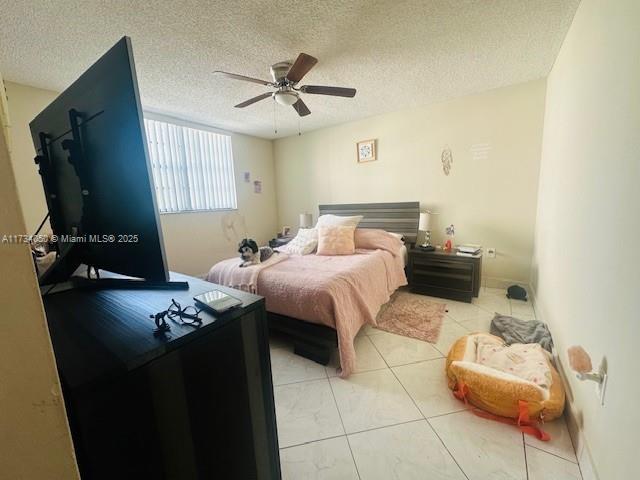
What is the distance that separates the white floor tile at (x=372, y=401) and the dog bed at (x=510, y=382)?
1.08ft

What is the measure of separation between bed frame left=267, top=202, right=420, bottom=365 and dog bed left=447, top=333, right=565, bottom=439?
2.68ft

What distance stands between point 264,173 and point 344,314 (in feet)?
11.4

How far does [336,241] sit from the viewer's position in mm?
2887

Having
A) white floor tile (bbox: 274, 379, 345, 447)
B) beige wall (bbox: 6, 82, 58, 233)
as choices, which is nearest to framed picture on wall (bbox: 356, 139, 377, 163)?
white floor tile (bbox: 274, 379, 345, 447)

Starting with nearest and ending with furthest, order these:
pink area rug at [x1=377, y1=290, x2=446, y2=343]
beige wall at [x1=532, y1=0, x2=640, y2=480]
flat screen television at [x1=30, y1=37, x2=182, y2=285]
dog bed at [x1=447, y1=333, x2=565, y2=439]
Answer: flat screen television at [x1=30, y1=37, x2=182, y2=285] → beige wall at [x1=532, y1=0, x2=640, y2=480] → dog bed at [x1=447, y1=333, x2=565, y2=439] → pink area rug at [x1=377, y1=290, x2=446, y2=343]

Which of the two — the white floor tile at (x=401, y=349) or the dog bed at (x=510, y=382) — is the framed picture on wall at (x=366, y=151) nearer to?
the white floor tile at (x=401, y=349)

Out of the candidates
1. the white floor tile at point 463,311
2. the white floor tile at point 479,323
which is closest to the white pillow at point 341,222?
the white floor tile at point 463,311

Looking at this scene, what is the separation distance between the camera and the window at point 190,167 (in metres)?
3.21

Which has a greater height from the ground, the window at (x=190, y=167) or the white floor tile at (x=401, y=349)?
the window at (x=190, y=167)

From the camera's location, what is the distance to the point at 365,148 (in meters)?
3.73

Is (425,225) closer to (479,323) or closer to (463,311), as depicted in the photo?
(463,311)

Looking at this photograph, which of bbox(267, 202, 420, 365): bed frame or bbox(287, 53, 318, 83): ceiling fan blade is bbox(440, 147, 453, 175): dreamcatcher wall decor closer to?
bbox(267, 202, 420, 365): bed frame

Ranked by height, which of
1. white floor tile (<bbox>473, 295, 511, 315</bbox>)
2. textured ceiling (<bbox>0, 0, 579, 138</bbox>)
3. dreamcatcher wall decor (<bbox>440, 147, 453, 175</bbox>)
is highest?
textured ceiling (<bbox>0, 0, 579, 138</bbox>)

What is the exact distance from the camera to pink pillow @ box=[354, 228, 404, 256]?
2916 millimetres
